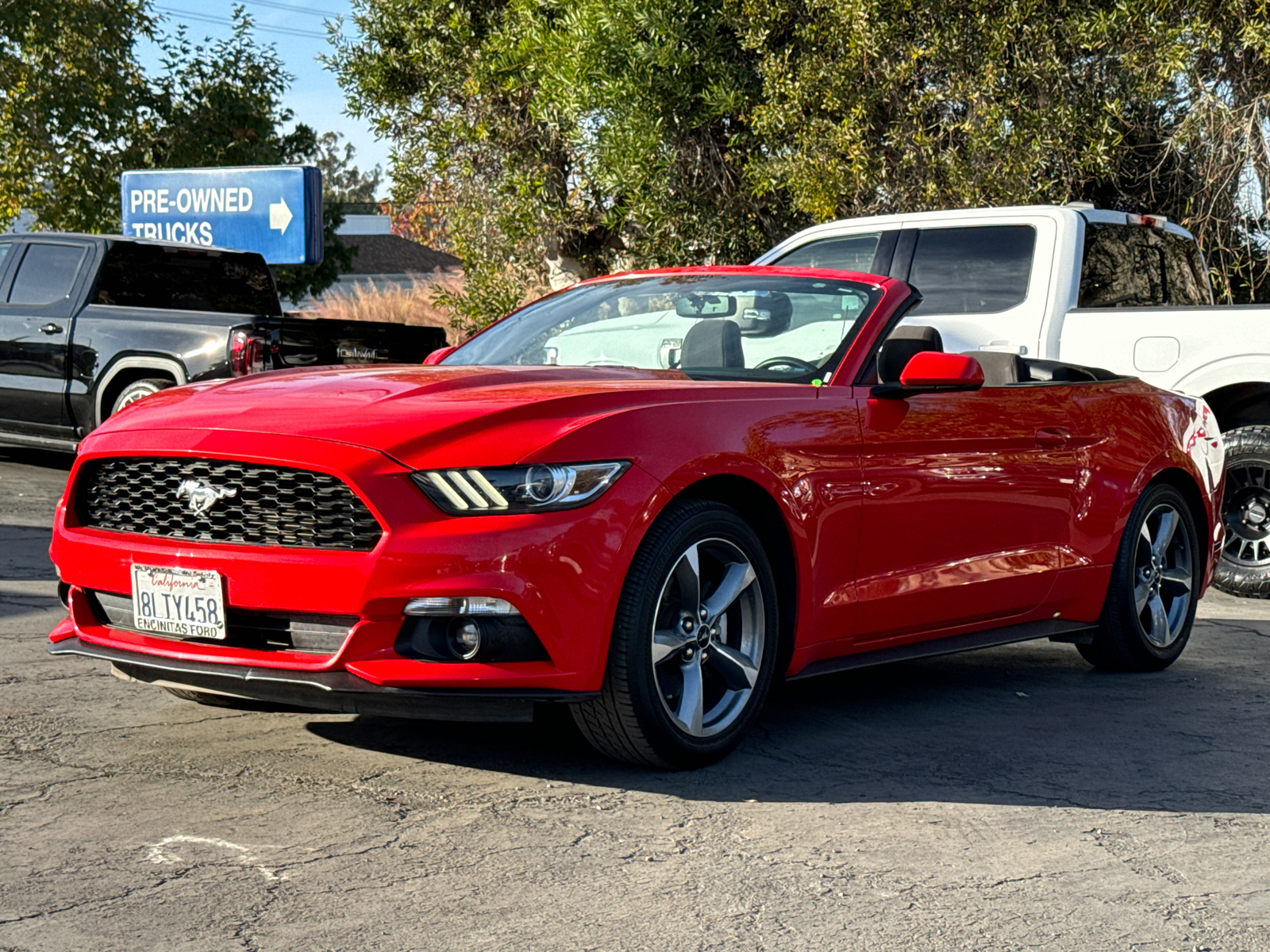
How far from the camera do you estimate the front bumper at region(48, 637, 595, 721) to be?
4.25 m

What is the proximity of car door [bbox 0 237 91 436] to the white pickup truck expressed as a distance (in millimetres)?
5630

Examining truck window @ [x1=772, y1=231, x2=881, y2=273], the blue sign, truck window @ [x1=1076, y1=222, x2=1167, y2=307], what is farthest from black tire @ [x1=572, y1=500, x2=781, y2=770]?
the blue sign

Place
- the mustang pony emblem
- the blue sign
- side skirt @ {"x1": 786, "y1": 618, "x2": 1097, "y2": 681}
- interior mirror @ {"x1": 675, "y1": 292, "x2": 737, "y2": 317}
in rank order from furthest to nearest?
1. the blue sign
2. interior mirror @ {"x1": 675, "y1": 292, "x2": 737, "y2": 317}
3. side skirt @ {"x1": 786, "y1": 618, "x2": 1097, "y2": 681}
4. the mustang pony emblem

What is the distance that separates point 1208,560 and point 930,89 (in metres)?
7.18

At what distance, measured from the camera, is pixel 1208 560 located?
7.29 m

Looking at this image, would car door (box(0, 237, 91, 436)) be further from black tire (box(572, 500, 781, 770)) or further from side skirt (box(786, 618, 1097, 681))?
black tire (box(572, 500, 781, 770))

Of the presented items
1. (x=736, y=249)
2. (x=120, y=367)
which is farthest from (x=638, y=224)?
(x=120, y=367)

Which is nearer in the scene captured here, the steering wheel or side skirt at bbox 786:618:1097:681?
side skirt at bbox 786:618:1097:681

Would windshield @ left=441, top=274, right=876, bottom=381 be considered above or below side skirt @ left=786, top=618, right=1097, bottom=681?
above

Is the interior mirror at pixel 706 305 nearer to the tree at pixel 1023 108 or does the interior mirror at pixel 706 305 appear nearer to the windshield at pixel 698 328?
the windshield at pixel 698 328

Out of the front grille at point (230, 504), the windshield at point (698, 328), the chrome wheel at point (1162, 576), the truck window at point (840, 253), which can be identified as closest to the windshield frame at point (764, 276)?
the windshield at point (698, 328)

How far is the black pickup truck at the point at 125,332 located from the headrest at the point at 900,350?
6.24m

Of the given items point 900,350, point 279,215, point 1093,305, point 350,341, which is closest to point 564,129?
point 279,215

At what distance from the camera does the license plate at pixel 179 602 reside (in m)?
4.41
